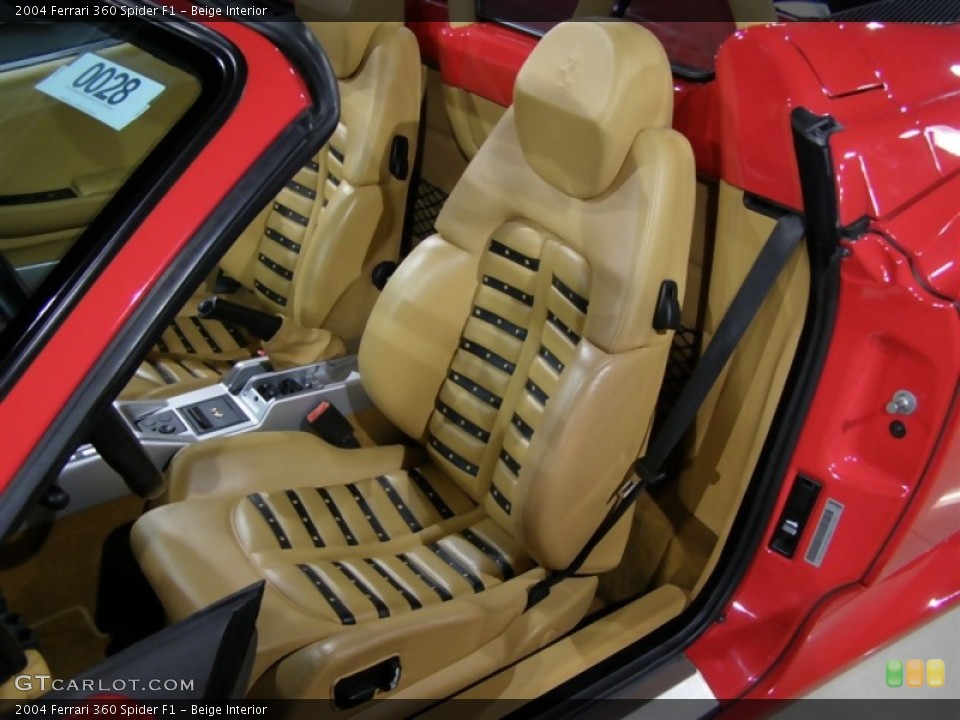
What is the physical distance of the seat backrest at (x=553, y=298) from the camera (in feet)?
4.03

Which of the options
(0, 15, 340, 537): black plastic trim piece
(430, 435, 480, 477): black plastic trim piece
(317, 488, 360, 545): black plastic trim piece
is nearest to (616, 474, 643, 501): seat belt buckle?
(430, 435, 480, 477): black plastic trim piece

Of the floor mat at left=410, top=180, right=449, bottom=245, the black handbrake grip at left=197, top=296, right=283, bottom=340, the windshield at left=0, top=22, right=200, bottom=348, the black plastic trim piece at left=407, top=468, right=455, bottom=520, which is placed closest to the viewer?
the windshield at left=0, top=22, right=200, bottom=348

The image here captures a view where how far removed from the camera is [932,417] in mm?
1165

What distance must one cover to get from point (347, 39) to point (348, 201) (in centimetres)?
36

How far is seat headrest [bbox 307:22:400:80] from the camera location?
1983mm

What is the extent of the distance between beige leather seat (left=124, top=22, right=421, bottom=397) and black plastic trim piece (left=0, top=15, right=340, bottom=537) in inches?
44.3

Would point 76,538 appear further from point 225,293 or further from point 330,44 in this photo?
point 330,44

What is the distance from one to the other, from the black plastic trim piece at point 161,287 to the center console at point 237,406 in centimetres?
79

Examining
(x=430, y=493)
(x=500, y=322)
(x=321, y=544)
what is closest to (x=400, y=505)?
(x=430, y=493)

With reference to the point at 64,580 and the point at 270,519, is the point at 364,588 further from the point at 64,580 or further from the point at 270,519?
the point at 64,580

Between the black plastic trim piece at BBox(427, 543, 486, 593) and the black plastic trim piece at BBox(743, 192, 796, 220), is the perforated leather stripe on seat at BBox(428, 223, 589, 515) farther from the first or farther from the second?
the black plastic trim piece at BBox(743, 192, 796, 220)

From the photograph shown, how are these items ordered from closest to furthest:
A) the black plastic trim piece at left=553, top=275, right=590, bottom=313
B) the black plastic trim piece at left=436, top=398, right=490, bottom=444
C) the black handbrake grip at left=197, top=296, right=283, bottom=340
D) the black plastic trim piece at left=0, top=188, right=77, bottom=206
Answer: the black plastic trim piece at left=0, top=188, right=77, bottom=206
the black plastic trim piece at left=553, top=275, right=590, bottom=313
the black plastic trim piece at left=436, top=398, right=490, bottom=444
the black handbrake grip at left=197, top=296, right=283, bottom=340

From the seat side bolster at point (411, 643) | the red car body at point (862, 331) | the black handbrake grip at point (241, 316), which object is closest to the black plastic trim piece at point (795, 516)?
the red car body at point (862, 331)

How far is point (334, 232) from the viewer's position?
205cm
